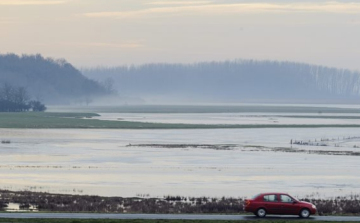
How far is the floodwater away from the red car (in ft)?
50.6

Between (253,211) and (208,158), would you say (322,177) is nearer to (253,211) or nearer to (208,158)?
(208,158)

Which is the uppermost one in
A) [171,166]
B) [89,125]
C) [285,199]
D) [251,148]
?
[89,125]

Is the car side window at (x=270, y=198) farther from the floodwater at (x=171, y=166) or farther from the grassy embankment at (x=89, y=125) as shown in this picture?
the grassy embankment at (x=89, y=125)

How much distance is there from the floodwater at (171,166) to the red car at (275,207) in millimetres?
15434

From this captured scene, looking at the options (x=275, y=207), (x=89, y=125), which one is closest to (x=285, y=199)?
(x=275, y=207)

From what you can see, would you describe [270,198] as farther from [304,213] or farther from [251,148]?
[251,148]

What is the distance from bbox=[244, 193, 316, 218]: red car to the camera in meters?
38.2

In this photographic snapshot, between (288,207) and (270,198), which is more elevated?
(270,198)

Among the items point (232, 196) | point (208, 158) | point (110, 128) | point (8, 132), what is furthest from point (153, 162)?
point (110, 128)

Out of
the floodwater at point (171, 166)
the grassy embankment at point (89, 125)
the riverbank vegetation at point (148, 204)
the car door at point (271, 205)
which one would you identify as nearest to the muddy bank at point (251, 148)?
A: the floodwater at point (171, 166)

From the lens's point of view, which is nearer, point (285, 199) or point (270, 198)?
point (270, 198)

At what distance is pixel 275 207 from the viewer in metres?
38.3

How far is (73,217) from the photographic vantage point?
121ft

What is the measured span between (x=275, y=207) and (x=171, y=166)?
3641 centimetres
